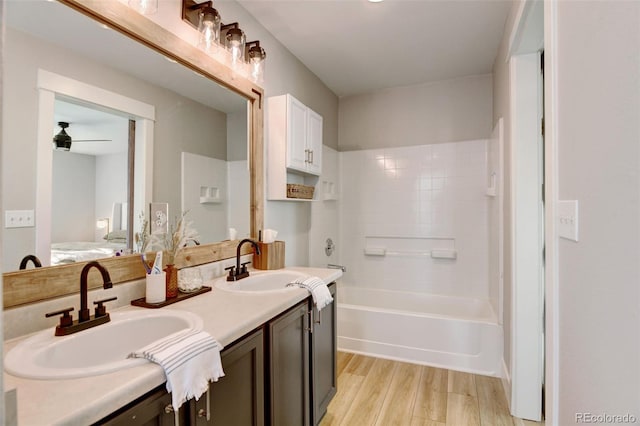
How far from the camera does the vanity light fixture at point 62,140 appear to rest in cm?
123

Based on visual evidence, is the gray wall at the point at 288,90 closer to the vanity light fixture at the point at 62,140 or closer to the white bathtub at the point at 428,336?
the white bathtub at the point at 428,336

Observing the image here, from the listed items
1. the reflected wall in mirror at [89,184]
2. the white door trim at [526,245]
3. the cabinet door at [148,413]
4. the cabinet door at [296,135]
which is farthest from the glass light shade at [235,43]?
the cabinet door at [148,413]

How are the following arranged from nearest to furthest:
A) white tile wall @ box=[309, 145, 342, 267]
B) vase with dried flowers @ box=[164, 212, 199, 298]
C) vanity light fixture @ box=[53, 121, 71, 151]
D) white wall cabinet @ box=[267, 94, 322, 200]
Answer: vanity light fixture @ box=[53, 121, 71, 151]
vase with dried flowers @ box=[164, 212, 199, 298]
white wall cabinet @ box=[267, 94, 322, 200]
white tile wall @ box=[309, 145, 342, 267]

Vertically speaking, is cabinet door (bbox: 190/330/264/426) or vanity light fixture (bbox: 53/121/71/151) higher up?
vanity light fixture (bbox: 53/121/71/151)

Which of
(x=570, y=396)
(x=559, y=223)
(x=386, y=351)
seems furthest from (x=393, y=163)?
(x=570, y=396)

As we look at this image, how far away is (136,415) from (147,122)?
4.12ft

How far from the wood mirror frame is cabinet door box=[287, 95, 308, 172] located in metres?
0.21

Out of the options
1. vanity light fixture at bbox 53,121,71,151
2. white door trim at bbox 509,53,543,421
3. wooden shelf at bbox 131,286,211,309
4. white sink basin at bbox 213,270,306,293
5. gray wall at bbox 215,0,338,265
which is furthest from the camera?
gray wall at bbox 215,0,338,265

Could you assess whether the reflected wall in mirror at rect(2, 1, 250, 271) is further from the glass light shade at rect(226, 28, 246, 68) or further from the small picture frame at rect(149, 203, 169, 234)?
the glass light shade at rect(226, 28, 246, 68)

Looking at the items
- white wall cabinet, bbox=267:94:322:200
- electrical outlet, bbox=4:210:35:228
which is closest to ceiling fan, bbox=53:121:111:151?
electrical outlet, bbox=4:210:35:228

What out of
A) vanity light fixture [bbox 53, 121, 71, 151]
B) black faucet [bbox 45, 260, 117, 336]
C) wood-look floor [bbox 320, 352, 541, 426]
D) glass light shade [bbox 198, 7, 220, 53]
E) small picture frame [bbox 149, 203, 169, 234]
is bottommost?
wood-look floor [bbox 320, 352, 541, 426]

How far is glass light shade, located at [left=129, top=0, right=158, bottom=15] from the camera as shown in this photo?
1.43 meters

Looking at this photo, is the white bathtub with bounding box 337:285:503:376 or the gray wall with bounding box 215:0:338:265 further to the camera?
the white bathtub with bounding box 337:285:503:376

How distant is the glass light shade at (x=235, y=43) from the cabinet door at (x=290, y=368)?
152 cm
